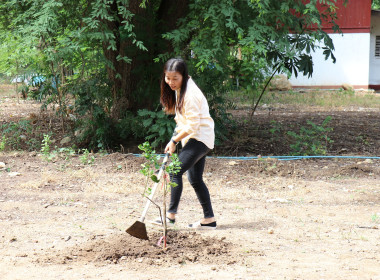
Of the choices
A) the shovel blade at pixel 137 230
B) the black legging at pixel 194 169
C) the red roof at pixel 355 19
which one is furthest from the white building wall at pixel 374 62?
the shovel blade at pixel 137 230

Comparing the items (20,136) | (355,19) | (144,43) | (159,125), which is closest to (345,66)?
(355,19)

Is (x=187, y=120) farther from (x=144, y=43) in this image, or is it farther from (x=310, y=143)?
(x=310, y=143)

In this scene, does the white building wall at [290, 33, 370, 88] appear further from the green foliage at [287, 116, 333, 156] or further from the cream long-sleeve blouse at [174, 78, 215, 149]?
the cream long-sleeve blouse at [174, 78, 215, 149]

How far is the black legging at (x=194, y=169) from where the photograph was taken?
192 inches

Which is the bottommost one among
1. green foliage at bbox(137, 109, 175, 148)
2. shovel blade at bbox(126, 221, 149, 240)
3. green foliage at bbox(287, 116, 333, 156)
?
green foliage at bbox(287, 116, 333, 156)

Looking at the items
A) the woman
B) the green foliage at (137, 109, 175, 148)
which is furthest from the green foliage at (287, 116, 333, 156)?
the woman

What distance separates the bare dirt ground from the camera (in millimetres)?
4180

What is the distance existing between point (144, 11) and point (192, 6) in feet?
4.22

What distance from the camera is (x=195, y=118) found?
4.76 meters

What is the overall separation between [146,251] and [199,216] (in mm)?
1412

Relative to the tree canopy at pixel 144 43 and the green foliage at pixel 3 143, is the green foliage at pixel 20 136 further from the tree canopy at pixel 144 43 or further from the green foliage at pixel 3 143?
the tree canopy at pixel 144 43

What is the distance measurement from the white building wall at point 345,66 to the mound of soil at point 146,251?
16196mm

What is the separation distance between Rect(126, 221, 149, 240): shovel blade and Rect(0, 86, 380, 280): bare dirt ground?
0.23 feet

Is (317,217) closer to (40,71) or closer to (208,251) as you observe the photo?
(208,251)
